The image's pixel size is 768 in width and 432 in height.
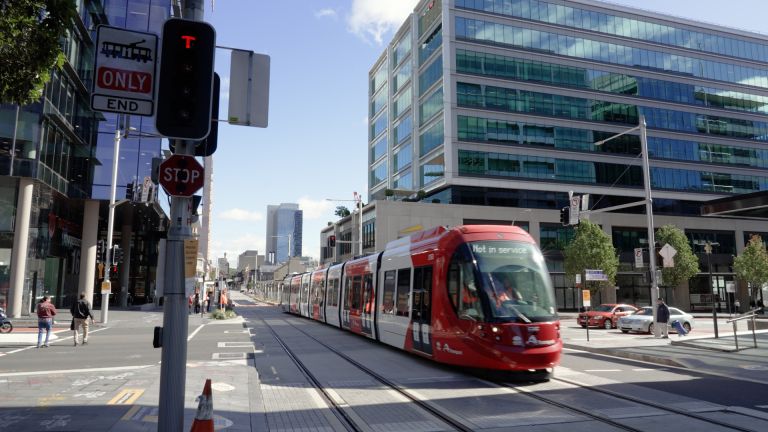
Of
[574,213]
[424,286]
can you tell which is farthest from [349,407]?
[574,213]

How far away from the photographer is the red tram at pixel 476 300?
11.1 metres

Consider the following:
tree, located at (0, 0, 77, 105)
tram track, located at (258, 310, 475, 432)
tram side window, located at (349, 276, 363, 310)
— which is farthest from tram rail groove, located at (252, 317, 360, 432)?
tree, located at (0, 0, 77, 105)

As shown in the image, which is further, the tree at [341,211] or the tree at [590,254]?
the tree at [341,211]

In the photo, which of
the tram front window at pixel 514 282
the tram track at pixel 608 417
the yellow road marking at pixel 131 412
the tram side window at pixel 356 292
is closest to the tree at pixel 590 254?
the tram side window at pixel 356 292

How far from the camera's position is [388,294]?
16.7 metres

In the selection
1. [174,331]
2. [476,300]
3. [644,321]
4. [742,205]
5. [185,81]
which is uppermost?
[742,205]

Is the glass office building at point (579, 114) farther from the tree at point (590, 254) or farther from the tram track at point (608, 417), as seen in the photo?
the tram track at point (608, 417)

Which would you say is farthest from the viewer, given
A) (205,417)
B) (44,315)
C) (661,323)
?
(661,323)

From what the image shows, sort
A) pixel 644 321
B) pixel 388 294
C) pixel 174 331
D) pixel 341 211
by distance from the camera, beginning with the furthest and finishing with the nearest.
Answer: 1. pixel 341 211
2. pixel 644 321
3. pixel 388 294
4. pixel 174 331

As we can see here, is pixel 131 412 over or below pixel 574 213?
below

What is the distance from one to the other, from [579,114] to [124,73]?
55085 mm

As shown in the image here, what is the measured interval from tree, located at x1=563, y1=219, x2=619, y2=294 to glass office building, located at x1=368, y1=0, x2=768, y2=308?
6.13m

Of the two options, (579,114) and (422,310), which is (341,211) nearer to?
(579,114)

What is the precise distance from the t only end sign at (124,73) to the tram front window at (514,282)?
8.16 metres
